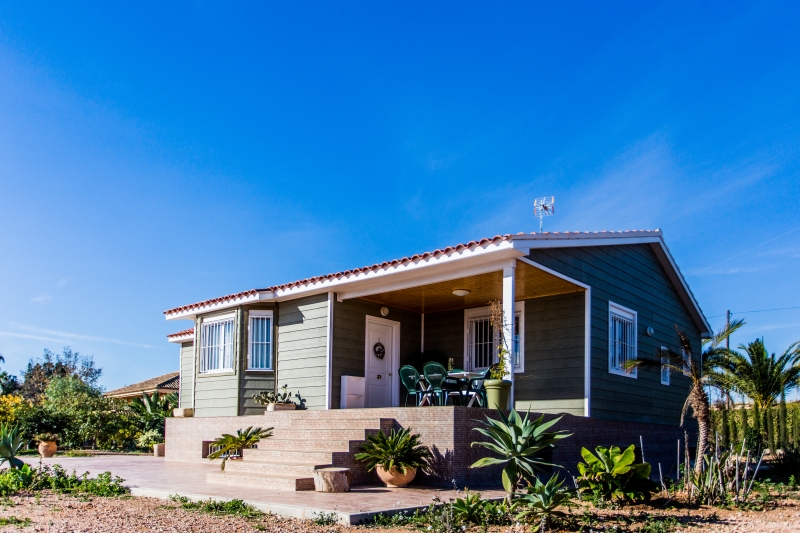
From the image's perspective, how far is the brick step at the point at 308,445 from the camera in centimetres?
1010

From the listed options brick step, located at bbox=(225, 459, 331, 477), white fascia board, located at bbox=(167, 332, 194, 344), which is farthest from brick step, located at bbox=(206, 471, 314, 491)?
white fascia board, located at bbox=(167, 332, 194, 344)

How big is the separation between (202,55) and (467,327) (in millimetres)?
8118

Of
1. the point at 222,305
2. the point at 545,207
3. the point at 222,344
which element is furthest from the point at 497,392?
the point at 222,344

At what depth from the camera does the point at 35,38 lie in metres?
12.4

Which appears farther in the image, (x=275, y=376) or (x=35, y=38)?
(x=275, y=376)

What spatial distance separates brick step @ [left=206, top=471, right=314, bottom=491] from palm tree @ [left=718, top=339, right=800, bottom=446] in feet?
50.4

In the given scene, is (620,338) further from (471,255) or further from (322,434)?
(322,434)

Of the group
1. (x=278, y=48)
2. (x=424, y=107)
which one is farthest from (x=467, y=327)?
(x=278, y=48)

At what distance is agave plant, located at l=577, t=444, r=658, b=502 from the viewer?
7996 millimetres

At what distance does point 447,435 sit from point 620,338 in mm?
6019

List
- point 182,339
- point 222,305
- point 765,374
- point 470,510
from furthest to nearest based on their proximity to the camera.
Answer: point 765,374 → point 182,339 → point 222,305 → point 470,510

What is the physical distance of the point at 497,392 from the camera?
34.0 feet

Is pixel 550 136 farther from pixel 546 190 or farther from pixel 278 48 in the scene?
pixel 278 48

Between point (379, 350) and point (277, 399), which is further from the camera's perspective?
point (379, 350)
